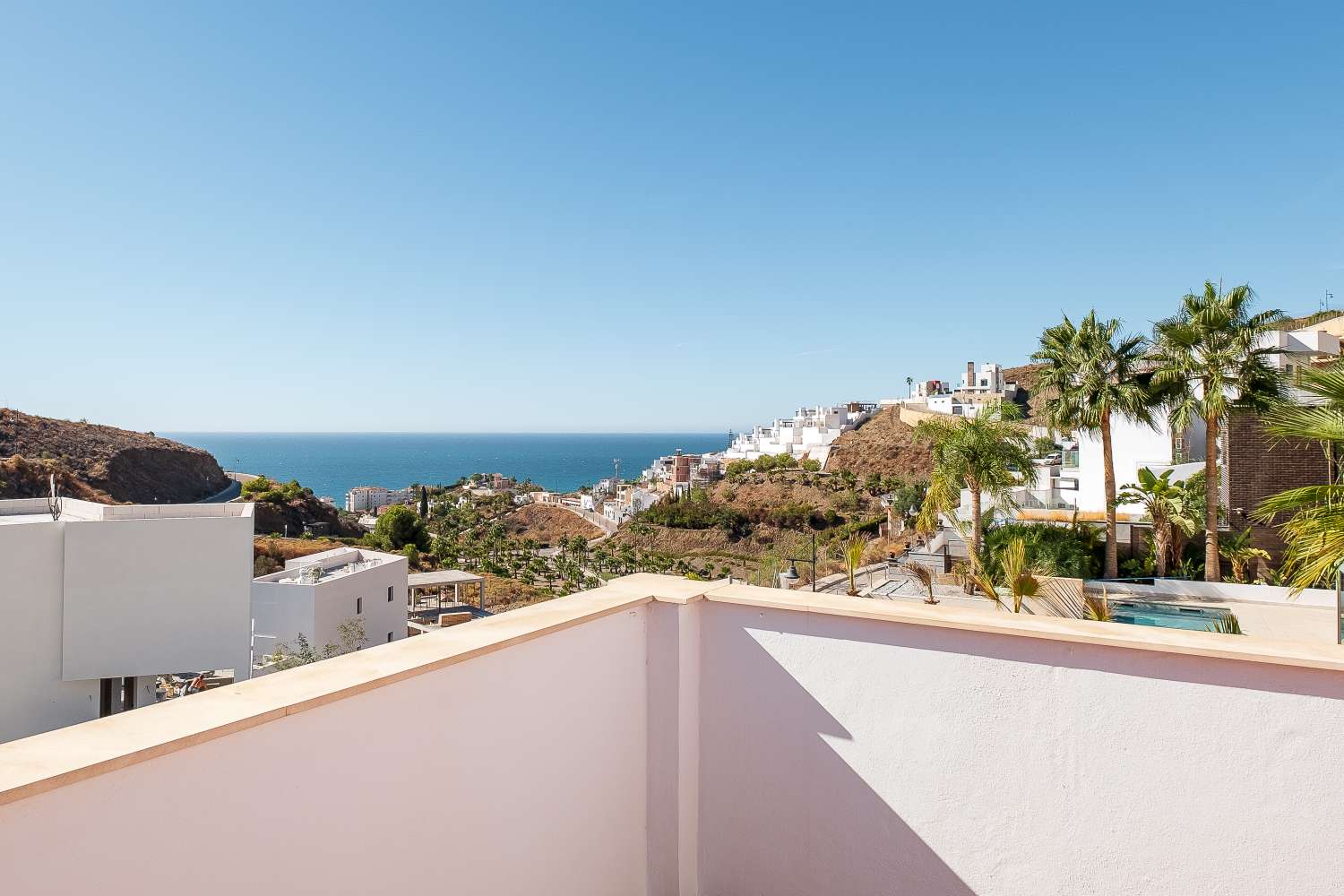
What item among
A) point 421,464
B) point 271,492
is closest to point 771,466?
point 271,492

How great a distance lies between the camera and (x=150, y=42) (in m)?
10.3

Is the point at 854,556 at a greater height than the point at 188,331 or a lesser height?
lesser

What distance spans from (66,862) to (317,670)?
463 millimetres

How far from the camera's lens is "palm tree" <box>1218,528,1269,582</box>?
13008mm

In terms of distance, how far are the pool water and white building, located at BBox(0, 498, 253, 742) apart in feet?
45.2

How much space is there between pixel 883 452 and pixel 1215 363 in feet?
113

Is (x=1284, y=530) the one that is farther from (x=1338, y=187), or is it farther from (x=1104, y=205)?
(x=1338, y=187)

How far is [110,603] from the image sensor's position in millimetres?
10039

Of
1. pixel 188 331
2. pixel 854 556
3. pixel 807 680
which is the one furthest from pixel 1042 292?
pixel 188 331

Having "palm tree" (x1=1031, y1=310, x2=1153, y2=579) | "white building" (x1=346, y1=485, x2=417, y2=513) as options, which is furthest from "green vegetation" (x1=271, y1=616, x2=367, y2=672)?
"white building" (x1=346, y1=485, x2=417, y2=513)

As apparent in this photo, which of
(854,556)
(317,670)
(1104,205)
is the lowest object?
(854,556)

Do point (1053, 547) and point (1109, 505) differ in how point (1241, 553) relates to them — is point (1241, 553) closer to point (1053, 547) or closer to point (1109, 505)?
point (1109, 505)

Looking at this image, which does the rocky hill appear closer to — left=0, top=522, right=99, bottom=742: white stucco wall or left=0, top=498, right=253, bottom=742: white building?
left=0, top=498, right=253, bottom=742: white building

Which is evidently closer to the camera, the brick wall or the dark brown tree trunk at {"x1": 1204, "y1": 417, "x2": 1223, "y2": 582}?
the dark brown tree trunk at {"x1": 1204, "y1": 417, "x2": 1223, "y2": 582}
